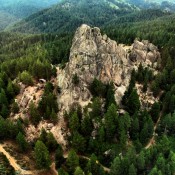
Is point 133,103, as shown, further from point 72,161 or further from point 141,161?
point 72,161

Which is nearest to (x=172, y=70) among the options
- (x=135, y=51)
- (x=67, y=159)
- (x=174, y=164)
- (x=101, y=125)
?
(x=135, y=51)

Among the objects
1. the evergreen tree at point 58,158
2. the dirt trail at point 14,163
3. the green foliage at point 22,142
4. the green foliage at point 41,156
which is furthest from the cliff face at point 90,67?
the dirt trail at point 14,163

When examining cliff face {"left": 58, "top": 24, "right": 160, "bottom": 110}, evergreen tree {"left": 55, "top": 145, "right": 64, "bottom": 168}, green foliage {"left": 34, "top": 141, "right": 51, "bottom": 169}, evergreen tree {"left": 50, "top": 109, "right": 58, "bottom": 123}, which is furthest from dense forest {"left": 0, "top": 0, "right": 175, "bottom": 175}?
cliff face {"left": 58, "top": 24, "right": 160, "bottom": 110}

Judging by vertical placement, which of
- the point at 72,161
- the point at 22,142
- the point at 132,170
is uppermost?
the point at 132,170

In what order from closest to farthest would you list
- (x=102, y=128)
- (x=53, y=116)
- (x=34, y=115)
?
(x=102, y=128)
(x=53, y=116)
(x=34, y=115)

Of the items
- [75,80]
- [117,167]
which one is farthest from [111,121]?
[75,80]

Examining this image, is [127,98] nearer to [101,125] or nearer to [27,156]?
[101,125]
